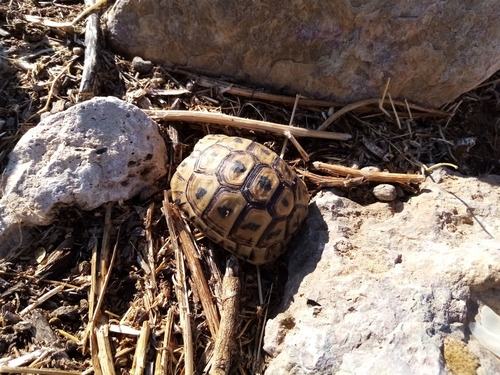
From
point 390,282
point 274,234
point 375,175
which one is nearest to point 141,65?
point 274,234

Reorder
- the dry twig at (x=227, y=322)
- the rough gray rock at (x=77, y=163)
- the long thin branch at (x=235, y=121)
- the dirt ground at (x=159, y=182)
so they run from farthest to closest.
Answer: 1. the long thin branch at (x=235, y=121)
2. the rough gray rock at (x=77, y=163)
3. the dirt ground at (x=159, y=182)
4. the dry twig at (x=227, y=322)

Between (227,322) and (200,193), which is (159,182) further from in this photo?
(227,322)

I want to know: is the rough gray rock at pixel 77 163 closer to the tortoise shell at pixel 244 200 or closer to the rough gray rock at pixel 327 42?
the tortoise shell at pixel 244 200

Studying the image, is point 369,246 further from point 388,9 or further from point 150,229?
point 388,9

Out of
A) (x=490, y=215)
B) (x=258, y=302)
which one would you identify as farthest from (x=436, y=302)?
(x=258, y=302)

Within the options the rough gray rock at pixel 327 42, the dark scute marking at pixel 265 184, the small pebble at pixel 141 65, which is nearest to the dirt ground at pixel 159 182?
the small pebble at pixel 141 65

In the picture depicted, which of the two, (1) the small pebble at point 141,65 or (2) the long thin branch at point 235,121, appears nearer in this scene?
(2) the long thin branch at point 235,121

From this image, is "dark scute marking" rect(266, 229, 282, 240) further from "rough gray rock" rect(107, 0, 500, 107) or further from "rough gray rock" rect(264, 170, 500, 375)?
"rough gray rock" rect(107, 0, 500, 107)

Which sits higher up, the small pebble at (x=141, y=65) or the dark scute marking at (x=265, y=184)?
the small pebble at (x=141, y=65)
